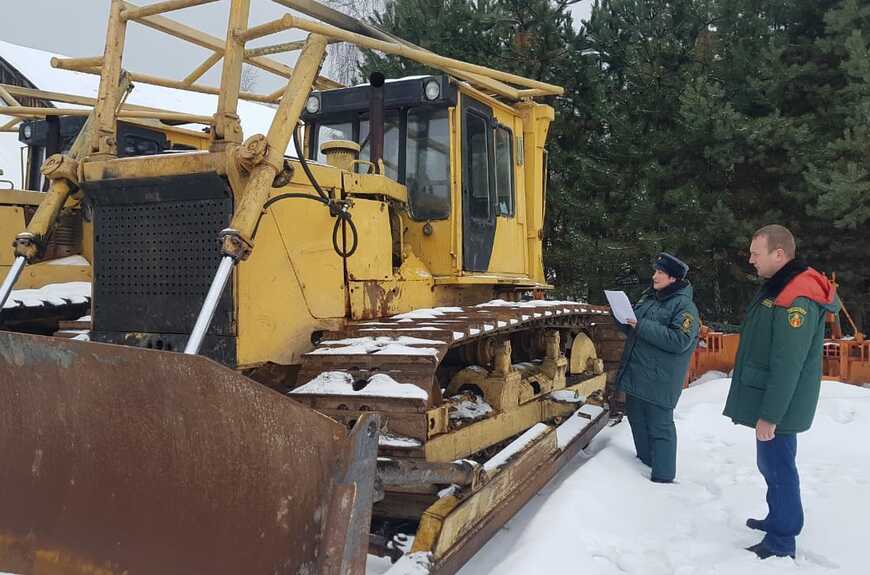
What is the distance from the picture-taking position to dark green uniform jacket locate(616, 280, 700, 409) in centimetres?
486

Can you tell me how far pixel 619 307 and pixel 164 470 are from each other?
11.2 ft

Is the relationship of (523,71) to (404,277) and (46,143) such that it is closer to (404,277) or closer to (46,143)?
(46,143)

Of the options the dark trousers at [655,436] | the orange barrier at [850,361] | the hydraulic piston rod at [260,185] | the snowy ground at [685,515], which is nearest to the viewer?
the hydraulic piston rod at [260,185]

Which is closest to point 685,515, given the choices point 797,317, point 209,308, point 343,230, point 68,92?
point 797,317

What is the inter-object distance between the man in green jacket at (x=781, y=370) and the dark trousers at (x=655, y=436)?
101cm

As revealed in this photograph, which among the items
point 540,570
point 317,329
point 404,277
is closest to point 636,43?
point 404,277

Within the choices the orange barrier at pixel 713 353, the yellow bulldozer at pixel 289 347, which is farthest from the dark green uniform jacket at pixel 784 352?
the orange barrier at pixel 713 353

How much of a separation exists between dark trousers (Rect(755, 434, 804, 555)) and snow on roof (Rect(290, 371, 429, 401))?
1.88m

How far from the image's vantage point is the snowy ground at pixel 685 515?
345cm

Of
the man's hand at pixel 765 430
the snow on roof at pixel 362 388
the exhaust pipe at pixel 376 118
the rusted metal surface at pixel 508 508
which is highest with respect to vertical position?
the exhaust pipe at pixel 376 118

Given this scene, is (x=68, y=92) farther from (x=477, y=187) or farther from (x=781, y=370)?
(x=781, y=370)

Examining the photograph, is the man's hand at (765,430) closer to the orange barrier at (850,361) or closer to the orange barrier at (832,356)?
the orange barrier at (832,356)

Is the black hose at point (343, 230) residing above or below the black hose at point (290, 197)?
below

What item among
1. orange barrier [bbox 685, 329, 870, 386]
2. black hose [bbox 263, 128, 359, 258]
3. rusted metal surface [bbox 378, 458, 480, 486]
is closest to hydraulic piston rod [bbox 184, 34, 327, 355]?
black hose [bbox 263, 128, 359, 258]
